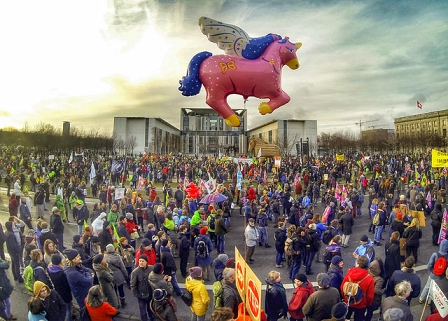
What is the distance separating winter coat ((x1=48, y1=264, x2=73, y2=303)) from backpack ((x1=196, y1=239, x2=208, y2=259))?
10.1 feet

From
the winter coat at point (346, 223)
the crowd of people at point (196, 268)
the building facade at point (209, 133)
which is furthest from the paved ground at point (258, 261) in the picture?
the building facade at point (209, 133)

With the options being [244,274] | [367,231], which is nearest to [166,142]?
[367,231]

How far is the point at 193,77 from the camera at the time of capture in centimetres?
759

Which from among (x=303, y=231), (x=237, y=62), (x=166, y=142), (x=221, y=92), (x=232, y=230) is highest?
(x=166, y=142)

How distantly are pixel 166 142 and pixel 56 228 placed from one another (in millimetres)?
77416

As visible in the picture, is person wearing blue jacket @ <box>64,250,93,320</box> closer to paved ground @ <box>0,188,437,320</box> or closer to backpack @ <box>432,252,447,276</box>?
paved ground @ <box>0,188,437,320</box>

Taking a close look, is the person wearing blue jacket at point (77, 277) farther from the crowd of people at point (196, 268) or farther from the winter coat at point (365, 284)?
the winter coat at point (365, 284)

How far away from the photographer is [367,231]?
1382cm

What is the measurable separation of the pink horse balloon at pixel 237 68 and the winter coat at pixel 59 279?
438 cm

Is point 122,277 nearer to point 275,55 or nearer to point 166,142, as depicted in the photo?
point 275,55

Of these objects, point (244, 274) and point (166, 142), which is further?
point (166, 142)

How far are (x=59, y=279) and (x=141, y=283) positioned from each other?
1384mm

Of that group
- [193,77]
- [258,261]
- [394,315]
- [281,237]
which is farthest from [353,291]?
[193,77]

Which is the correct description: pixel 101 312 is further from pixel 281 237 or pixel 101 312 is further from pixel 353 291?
pixel 281 237
